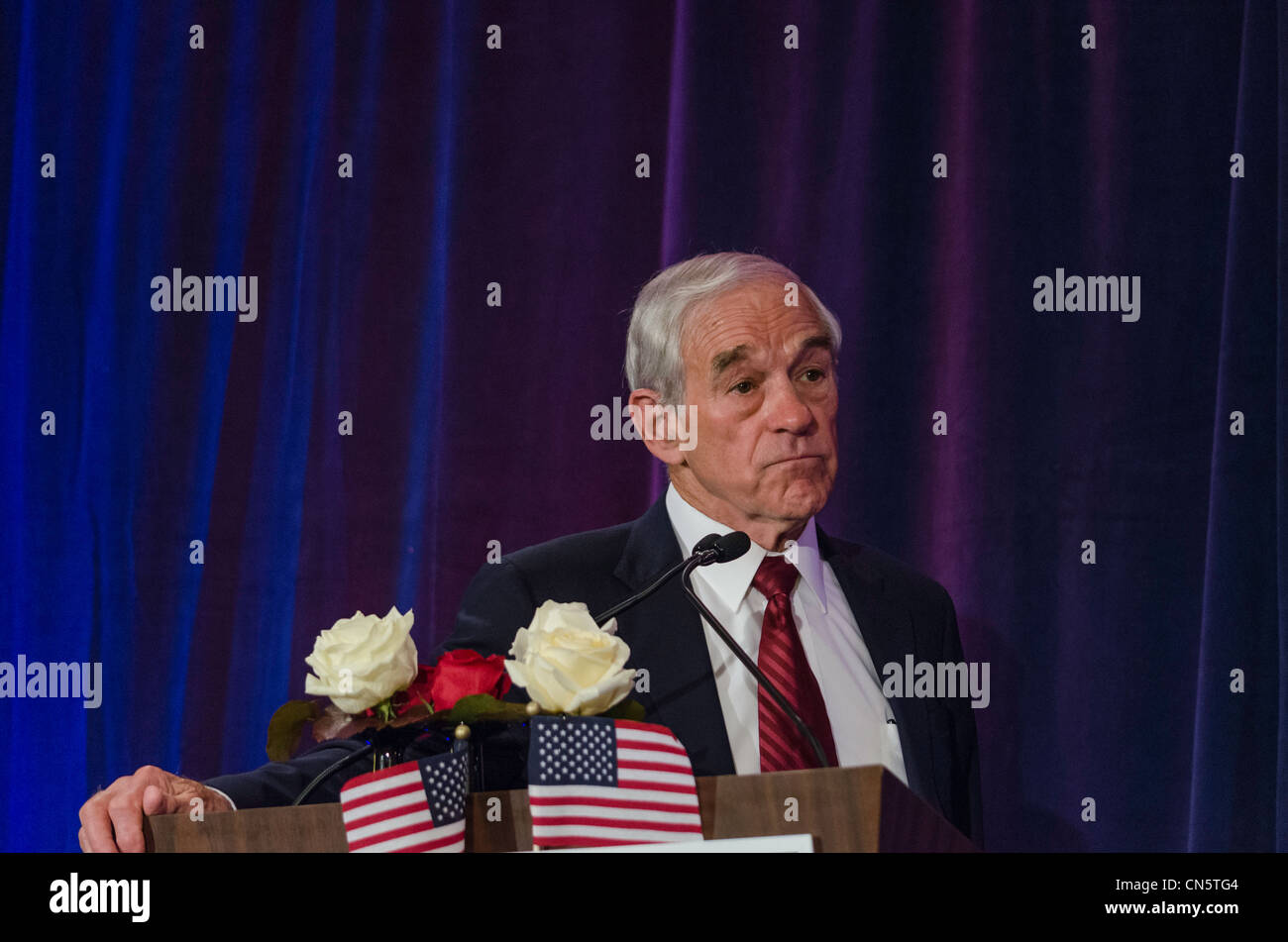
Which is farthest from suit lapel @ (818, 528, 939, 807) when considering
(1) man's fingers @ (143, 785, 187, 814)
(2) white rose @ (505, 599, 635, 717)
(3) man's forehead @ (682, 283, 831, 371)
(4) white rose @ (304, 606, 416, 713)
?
(1) man's fingers @ (143, 785, 187, 814)

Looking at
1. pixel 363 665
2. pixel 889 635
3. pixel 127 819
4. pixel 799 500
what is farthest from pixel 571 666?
pixel 889 635

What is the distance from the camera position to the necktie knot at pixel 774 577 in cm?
237

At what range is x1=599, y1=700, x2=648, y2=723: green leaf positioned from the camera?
1.56m

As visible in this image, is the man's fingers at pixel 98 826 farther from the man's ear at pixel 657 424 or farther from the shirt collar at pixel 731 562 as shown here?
the man's ear at pixel 657 424

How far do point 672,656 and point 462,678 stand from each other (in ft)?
2.52

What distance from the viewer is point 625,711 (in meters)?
1.58

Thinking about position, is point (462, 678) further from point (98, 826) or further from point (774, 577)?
point (774, 577)

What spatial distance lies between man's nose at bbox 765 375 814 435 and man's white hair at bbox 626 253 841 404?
15 centimetres

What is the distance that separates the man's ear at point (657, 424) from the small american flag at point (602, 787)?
1123 millimetres
